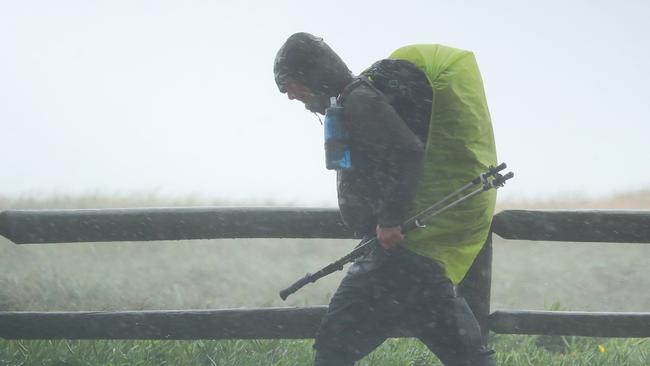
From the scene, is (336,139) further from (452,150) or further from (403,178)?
(452,150)

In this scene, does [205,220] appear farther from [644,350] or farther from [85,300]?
[85,300]

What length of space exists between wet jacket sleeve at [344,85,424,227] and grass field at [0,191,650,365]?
2.45 m


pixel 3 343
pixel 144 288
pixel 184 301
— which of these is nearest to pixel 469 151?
pixel 3 343

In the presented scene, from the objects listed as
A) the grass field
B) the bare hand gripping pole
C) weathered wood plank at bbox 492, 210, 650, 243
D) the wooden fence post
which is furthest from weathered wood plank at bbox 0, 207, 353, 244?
the grass field

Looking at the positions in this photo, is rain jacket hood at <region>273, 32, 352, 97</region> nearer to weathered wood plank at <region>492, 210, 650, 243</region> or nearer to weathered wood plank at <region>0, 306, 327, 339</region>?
weathered wood plank at <region>492, 210, 650, 243</region>

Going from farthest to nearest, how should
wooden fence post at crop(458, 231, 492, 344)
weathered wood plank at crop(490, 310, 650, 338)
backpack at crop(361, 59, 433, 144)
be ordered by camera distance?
weathered wood plank at crop(490, 310, 650, 338), wooden fence post at crop(458, 231, 492, 344), backpack at crop(361, 59, 433, 144)

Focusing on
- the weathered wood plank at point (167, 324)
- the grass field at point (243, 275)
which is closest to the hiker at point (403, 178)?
the weathered wood plank at point (167, 324)

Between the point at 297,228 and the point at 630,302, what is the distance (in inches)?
210

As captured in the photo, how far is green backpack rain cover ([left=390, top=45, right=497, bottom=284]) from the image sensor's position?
3336 mm

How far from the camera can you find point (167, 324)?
493 cm

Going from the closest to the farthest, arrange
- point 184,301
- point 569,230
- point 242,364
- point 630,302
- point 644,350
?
point 569,230 < point 242,364 < point 644,350 < point 184,301 < point 630,302

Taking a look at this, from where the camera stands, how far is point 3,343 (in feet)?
17.1

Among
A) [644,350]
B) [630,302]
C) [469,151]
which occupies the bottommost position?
[630,302]

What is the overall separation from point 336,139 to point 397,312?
0.75 metres
